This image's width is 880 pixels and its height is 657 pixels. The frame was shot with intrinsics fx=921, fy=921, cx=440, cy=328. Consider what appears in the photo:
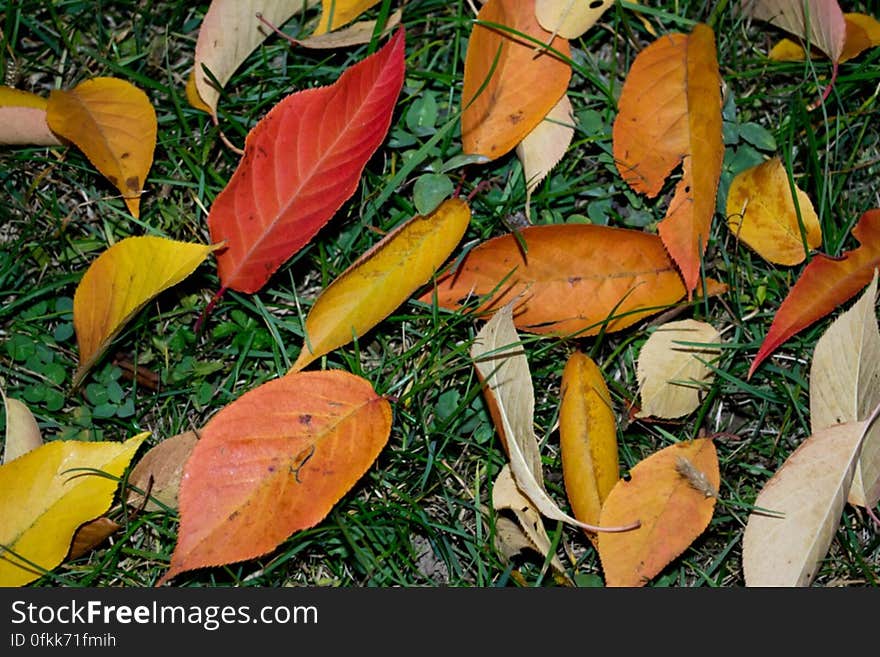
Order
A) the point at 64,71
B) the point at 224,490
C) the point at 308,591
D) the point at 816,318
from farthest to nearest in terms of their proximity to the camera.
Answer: the point at 64,71 < the point at 816,318 < the point at 308,591 < the point at 224,490

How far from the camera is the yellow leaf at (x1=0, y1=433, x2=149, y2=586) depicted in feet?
5.68

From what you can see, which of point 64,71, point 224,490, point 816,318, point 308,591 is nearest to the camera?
point 224,490

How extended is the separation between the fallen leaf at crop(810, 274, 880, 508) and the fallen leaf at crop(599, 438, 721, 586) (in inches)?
11.9

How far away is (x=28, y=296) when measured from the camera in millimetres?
1961

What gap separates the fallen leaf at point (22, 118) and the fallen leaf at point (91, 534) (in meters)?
0.84

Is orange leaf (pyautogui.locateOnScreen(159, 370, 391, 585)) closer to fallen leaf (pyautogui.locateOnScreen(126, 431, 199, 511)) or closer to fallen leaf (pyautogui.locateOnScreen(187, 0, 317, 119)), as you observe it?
fallen leaf (pyautogui.locateOnScreen(126, 431, 199, 511))

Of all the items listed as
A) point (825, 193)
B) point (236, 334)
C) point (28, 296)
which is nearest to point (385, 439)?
point (236, 334)

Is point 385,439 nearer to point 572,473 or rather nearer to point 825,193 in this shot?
point 572,473

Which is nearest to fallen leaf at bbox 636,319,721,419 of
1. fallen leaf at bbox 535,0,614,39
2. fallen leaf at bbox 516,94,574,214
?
fallen leaf at bbox 516,94,574,214

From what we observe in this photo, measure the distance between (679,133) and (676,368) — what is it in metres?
0.49

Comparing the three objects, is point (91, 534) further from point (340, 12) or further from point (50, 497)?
point (340, 12)

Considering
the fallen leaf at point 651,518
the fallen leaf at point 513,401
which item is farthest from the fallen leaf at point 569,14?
the fallen leaf at point 651,518

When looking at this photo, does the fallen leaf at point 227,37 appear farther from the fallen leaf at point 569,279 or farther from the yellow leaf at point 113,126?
the fallen leaf at point 569,279

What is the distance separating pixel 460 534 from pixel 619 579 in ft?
1.08
